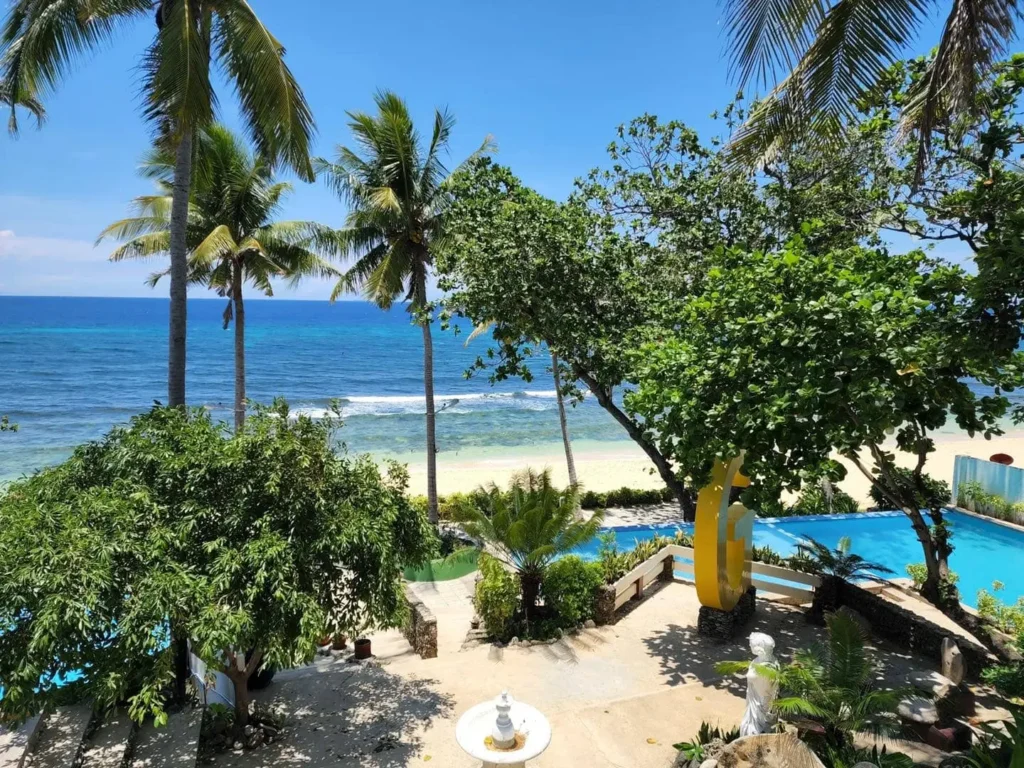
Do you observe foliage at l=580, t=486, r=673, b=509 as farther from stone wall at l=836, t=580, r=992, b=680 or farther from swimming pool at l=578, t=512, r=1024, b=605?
stone wall at l=836, t=580, r=992, b=680

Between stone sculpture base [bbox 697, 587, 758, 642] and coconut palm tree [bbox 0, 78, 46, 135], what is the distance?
11.9 m

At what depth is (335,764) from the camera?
22.3 ft

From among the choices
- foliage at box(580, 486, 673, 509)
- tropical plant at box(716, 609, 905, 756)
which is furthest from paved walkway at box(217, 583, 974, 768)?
foliage at box(580, 486, 673, 509)

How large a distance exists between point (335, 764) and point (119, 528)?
3.39 m

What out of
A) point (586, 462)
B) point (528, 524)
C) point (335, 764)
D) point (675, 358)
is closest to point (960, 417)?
point (675, 358)

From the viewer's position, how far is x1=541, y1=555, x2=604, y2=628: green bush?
10.2 meters

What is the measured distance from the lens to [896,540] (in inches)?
688

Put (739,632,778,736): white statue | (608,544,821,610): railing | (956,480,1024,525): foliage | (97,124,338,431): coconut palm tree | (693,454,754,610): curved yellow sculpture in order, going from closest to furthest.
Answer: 1. (739,632,778,736): white statue
2. (693,454,754,610): curved yellow sculpture
3. (608,544,821,610): railing
4. (97,124,338,431): coconut palm tree
5. (956,480,1024,525): foliage

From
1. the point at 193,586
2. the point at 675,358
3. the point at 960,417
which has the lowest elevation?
the point at 193,586

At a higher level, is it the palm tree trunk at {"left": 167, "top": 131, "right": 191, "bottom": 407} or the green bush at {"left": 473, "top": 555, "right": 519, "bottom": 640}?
the palm tree trunk at {"left": 167, "top": 131, "right": 191, "bottom": 407}

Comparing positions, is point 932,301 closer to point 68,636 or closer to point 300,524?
point 300,524

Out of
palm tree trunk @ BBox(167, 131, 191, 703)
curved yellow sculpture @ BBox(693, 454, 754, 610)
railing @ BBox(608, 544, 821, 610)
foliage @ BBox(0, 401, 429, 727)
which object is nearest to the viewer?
foliage @ BBox(0, 401, 429, 727)

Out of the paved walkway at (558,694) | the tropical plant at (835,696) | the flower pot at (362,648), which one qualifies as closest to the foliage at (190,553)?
the paved walkway at (558,694)

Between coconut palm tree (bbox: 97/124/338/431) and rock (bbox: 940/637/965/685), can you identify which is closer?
rock (bbox: 940/637/965/685)
